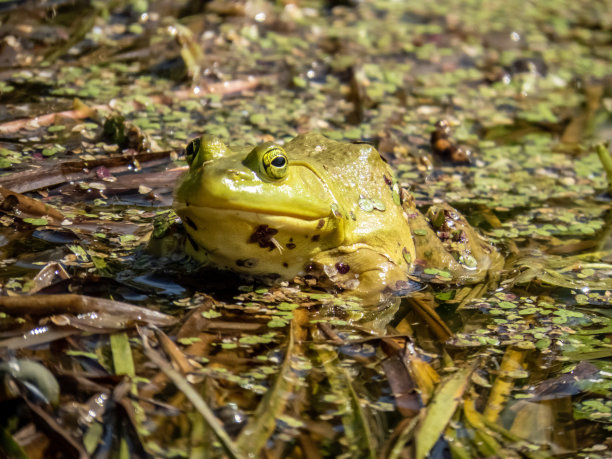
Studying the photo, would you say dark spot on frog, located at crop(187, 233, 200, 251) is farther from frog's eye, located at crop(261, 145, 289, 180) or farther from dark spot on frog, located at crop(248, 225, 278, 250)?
frog's eye, located at crop(261, 145, 289, 180)

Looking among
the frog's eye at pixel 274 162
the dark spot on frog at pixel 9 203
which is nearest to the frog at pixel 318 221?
the frog's eye at pixel 274 162

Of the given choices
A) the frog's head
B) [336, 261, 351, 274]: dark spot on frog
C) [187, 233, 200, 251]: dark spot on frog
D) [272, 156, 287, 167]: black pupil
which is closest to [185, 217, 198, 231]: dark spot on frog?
the frog's head

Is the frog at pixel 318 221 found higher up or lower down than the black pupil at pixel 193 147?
lower down

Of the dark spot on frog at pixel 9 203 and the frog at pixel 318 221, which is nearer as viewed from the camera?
Answer: the frog at pixel 318 221

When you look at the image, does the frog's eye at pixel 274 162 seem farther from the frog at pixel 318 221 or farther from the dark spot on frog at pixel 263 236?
the dark spot on frog at pixel 263 236

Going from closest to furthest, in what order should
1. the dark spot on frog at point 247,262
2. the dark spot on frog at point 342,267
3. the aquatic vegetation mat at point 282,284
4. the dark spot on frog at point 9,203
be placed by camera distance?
the aquatic vegetation mat at point 282,284 < the dark spot on frog at point 247,262 < the dark spot on frog at point 342,267 < the dark spot on frog at point 9,203

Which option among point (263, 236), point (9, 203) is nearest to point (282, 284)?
point (263, 236)

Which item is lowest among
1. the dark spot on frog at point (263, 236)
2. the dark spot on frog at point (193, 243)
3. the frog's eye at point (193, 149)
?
the dark spot on frog at point (193, 243)

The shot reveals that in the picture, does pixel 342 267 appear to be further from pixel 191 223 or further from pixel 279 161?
pixel 191 223
